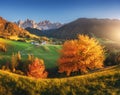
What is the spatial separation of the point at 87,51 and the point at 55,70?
169 feet

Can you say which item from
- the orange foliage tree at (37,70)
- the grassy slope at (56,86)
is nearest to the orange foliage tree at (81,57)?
the orange foliage tree at (37,70)

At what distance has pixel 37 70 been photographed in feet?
561

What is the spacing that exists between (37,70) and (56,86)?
13563 cm

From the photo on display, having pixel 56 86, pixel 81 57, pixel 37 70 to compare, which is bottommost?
pixel 37 70

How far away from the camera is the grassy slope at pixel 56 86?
34719 mm

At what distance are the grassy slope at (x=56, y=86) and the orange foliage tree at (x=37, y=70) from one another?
121 metres

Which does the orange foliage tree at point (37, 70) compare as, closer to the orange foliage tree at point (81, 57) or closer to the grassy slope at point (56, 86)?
the orange foliage tree at point (81, 57)

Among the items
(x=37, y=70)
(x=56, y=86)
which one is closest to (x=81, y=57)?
(x=37, y=70)

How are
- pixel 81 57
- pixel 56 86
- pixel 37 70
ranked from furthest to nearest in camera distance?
pixel 37 70 → pixel 81 57 → pixel 56 86

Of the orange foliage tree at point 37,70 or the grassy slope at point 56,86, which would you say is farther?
the orange foliage tree at point 37,70

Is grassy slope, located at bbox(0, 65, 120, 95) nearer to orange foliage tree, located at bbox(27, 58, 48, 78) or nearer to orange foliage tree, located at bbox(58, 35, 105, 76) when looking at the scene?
orange foliage tree, located at bbox(58, 35, 105, 76)

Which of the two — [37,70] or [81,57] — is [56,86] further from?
[37,70]

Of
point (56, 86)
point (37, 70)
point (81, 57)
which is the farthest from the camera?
point (37, 70)

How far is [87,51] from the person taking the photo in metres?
116
